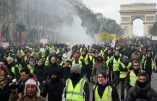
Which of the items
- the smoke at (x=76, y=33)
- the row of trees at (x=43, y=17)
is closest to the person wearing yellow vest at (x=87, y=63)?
the row of trees at (x=43, y=17)

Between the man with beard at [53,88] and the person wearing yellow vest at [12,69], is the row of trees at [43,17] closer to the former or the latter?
the person wearing yellow vest at [12,69]

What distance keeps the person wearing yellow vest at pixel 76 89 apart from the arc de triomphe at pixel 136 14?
14143 cm

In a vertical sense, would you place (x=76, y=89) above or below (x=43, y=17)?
below

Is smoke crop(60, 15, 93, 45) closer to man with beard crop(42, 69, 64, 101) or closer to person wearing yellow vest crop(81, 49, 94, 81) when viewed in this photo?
person wearing yellow vest crop(81, 49, 94, 81)

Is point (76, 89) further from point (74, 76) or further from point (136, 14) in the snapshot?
point (136, 14)

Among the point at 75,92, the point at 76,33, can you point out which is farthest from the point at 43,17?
the point at 75,92

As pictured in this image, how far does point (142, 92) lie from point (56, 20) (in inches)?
3188

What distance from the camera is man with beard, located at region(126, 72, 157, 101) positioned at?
313 inches

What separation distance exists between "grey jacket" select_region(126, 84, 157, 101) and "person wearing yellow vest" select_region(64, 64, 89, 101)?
1.09 m

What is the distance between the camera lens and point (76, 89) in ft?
29.2

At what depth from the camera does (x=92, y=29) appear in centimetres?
10138

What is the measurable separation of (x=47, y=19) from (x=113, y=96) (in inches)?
3069

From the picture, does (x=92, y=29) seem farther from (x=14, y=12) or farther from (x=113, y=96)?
(x=113, y=96)

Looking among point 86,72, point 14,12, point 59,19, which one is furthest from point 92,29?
point 86,72
